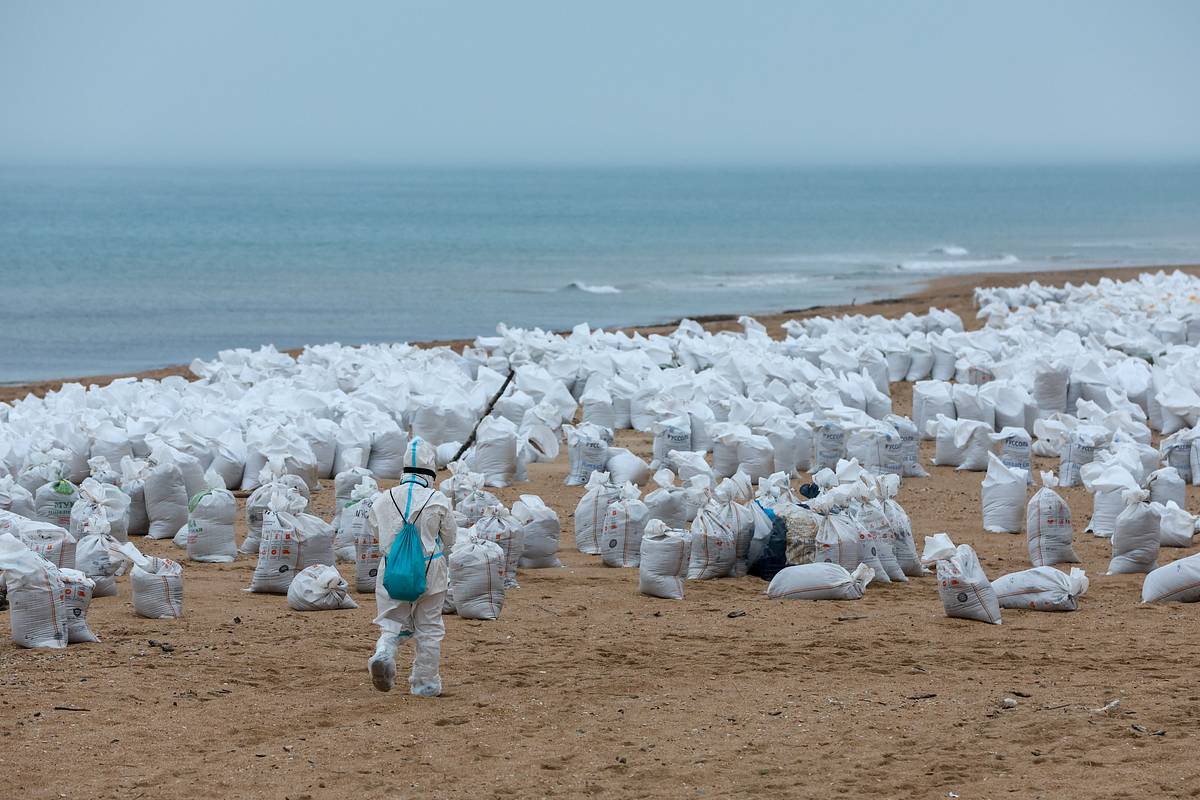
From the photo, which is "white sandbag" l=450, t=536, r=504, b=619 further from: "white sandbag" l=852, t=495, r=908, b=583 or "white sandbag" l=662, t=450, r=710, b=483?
"white sandbag" l=662, t=450, r=710, b=483

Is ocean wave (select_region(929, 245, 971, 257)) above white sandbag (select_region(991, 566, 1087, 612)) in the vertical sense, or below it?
below

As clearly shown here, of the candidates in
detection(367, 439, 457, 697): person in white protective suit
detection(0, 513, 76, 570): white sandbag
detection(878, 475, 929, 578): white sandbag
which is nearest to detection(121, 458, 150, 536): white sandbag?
detection(0, 513, 76, 570): white sandbag

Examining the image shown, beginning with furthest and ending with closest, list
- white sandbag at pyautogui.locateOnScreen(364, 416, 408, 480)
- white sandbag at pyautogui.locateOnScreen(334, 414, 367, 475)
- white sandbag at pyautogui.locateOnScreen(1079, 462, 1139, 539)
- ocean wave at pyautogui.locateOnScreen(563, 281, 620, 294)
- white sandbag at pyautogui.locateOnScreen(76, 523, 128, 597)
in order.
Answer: ocean wave at pyautogui.locateOnScreen(563, 281, 620, 294), white sandbag at pyautogui.locateOnScreen(364, 416, 408, 480), white sandbag at pyautogui.locateOnScreen(334, 414, 367, 475), white sandbag at pyautogui.locateOnScreen(1079, 462, 1139, 539), white sandbag at pyautogui.locateOnScreen(76, 523, 128, 597)

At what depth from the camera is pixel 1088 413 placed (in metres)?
11.7

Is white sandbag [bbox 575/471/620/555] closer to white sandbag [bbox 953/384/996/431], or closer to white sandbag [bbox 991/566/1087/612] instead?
white sandbag [bbox 991/566/1087/612]

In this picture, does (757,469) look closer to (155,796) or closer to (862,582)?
(862,582)

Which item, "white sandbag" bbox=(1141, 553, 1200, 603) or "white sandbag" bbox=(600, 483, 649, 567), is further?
"white sandbag" bbox=(600, 483, 649, 567)

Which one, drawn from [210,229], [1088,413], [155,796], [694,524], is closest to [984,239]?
[210,229]

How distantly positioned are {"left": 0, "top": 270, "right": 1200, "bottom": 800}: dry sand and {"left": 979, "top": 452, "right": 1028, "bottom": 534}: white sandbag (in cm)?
150

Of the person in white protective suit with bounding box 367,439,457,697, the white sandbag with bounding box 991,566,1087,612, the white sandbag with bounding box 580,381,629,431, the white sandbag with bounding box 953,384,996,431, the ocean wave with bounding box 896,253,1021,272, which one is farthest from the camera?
the ocean wave with bounding box 896,253,1021,272

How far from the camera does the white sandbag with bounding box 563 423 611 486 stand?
10.6 m

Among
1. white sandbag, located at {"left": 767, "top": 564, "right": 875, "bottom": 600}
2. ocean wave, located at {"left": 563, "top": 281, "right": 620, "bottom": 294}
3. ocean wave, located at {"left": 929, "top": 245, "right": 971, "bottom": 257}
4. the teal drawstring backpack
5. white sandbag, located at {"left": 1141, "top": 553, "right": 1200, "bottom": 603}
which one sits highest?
the teal drawstring backpack

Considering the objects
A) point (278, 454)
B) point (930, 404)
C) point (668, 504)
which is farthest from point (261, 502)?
point (930, 404)

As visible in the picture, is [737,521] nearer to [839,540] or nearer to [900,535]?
[839,540]
